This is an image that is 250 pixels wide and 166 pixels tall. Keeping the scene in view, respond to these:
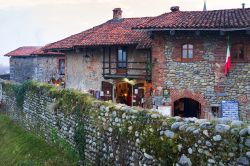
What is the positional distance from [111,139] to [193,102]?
1139cm

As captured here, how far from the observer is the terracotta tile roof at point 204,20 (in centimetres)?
1831

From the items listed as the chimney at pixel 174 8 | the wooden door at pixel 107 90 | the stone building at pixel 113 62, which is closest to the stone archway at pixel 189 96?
the stone building at pixel 113 62

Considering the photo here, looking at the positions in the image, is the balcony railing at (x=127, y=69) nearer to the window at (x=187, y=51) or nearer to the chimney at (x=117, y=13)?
the window at (x=187, y=51)

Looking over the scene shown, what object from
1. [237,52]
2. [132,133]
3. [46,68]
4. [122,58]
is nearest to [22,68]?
[46,68]

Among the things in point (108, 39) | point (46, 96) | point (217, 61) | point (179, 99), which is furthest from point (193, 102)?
point (46, 96)

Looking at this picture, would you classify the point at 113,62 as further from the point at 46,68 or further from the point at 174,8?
the point at 46,68

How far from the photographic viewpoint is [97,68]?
25422mm

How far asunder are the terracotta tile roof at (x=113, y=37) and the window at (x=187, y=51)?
2.60 m

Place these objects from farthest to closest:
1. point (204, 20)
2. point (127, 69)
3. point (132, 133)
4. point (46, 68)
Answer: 1. point (46, 68)
2. point (127, 69)
3. point (204, 20)
4. point (132, 133)

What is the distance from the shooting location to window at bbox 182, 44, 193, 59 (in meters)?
19.8

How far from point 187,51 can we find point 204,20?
1815mm

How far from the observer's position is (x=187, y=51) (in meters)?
19.9

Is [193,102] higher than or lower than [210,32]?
lower

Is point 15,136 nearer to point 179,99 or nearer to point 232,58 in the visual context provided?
point 179,99
